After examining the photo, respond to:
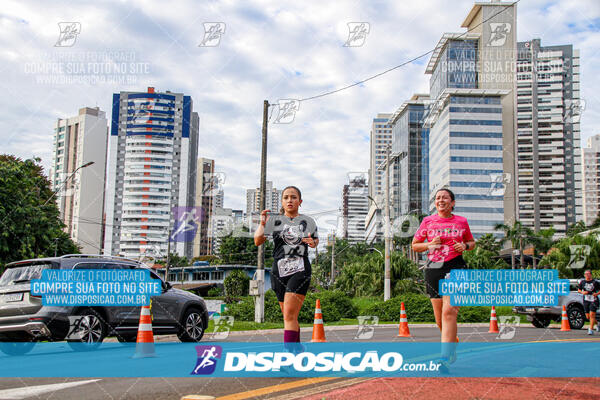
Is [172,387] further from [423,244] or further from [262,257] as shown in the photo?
[262,257]

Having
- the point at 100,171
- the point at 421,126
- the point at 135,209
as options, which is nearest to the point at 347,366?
the point at 100,171

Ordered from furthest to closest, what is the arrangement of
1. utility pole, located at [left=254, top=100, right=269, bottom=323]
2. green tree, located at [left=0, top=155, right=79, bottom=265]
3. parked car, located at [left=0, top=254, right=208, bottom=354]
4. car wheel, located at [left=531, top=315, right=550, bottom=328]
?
utility pole, located at [left=254, top=100, right=269, bottom=323] < green tree, located at [left=0, top=155, right=79, bottom=265] < car wheel, located at [left=531, top=315, right=550, bottom=328] < parked car, located at [left=0, top=254, right=208, bottom=354]

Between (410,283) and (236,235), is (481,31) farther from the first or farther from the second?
(410,283)

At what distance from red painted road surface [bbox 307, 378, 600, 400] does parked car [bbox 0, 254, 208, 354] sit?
18.8ft

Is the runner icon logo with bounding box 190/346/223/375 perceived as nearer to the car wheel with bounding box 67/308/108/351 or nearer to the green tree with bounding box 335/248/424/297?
the car wheel with bounding box 67/308/108/351

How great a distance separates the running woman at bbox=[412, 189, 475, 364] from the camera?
4.46m

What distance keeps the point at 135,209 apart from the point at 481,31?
10593cm

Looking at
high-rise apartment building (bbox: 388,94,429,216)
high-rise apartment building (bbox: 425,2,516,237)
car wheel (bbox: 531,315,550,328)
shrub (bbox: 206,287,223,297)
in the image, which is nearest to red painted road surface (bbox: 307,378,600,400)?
car wheel (bbox: 531,315,550,328)

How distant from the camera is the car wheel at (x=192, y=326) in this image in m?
9.82

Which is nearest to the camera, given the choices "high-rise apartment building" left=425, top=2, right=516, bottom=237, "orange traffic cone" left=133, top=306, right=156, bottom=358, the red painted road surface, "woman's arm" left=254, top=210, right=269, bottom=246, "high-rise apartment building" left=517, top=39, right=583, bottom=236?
the red painted road surface

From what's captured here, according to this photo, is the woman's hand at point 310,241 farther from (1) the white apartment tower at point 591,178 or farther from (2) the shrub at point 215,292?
(1) the white apartment tower at point 591,178

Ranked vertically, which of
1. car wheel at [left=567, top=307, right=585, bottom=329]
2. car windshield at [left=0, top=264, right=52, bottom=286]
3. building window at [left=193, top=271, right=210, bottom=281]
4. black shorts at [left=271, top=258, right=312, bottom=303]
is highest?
black shorts at [left=271, top=258, right=312, bottom=303]

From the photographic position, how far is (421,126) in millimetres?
147375

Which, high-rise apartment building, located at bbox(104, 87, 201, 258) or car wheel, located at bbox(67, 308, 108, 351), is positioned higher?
high-rise apartment building, located at bbox(104, 87, 201, 258)
